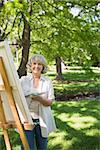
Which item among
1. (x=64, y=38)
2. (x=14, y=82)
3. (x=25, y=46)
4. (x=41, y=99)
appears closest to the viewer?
(x=14, y=82)

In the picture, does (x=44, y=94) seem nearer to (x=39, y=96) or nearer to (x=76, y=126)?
(x=39, y=96)

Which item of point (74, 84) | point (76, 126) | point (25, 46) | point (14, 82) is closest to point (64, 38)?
point (25, 46)

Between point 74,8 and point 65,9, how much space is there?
16 cm

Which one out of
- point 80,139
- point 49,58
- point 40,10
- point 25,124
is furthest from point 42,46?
point 25,124

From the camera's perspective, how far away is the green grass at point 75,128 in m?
2.95

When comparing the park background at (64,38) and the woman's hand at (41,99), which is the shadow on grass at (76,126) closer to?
the park background at (64,38)

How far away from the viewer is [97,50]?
384cm

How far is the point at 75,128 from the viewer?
3.46m

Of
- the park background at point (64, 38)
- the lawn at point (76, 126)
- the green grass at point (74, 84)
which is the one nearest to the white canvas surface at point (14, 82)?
the lawn at point (76, 126)

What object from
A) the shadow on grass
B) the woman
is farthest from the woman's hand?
the shadow on grass

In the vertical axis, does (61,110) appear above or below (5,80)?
below

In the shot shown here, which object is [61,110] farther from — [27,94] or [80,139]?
[27,94]

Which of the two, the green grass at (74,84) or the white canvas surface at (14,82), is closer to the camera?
the white canvas surface at (14,82)

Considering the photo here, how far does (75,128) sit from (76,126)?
0.22ft
